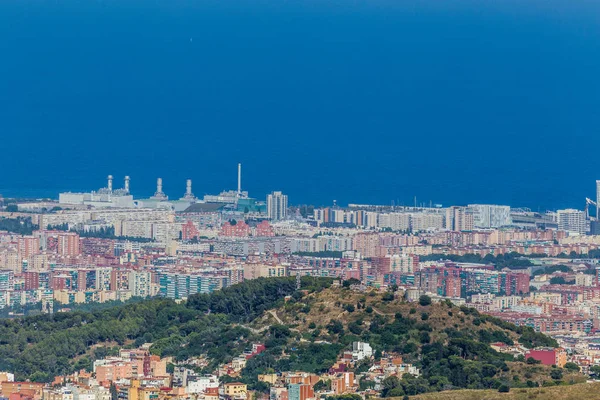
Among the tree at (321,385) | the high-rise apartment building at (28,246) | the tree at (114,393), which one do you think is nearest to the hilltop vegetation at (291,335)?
the tree at (321,385)

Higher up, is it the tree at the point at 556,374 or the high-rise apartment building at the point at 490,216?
the high-rise apartment building at the point at 490,216

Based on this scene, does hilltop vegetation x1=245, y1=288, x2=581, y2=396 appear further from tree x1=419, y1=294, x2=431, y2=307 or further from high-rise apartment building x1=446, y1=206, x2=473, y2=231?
high-rise apartment building x1=446, y1=206, x2=473, y2=231

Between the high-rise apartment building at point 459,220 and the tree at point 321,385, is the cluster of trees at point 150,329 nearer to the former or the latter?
the tree at point 321,385

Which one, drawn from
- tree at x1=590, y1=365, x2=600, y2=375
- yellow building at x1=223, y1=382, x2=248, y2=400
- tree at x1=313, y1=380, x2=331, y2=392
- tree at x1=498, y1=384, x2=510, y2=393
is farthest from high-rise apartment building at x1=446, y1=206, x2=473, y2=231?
tree at x1=498, y1=384, x2=510, y2=393

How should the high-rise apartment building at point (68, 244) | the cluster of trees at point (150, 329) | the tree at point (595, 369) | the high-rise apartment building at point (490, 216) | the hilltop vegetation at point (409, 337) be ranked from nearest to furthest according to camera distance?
the hilltop vegetation at point (409, 337)
the tree at point (595, 369)
the cluster of trees at point (150, 329)
the high-rise apartment building at point (68, 244)
the high-rise apartment building at point (490, 216)

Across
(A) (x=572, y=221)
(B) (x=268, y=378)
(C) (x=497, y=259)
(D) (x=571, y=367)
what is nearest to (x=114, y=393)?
(B) (x=268, y=378)

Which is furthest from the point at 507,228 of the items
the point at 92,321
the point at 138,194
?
the point at 92,321

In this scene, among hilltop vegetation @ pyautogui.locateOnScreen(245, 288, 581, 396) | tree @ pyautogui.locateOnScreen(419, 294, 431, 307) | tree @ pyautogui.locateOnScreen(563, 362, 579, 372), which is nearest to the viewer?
hilltop vegetation @ pyautogui.locateOnScreen(245, 288, 581, 396)
